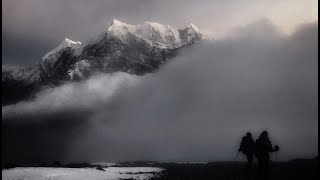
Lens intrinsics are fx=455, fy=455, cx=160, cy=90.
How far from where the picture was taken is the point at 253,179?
52469 millimetres

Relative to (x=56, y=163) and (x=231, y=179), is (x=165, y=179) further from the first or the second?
(x=56, y=163)

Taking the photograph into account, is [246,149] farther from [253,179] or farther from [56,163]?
[56,163]

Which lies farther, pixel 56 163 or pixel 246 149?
pixel 56 163

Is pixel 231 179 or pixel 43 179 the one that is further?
pixel 43 179

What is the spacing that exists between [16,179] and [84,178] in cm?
1099

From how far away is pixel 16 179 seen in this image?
6444cm

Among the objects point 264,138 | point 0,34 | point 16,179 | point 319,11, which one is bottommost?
point 16,179

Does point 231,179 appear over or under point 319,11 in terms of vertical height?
under

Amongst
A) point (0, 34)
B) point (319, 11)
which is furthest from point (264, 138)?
point (0, 34)

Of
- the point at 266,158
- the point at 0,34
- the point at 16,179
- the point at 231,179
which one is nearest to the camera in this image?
the point at 0,34

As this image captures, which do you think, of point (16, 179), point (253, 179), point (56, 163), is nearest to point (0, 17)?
point (253, 179)

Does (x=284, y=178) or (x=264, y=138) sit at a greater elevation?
(x=264, y=138)

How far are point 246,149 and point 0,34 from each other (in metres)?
27.5

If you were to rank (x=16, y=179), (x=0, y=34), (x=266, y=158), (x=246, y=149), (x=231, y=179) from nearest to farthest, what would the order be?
1. (x=0, y=34)
2. (x=266, y=158)
3. (x=246, y=149)
4. (x=231, y=179)
5. (x=16, y=179)
